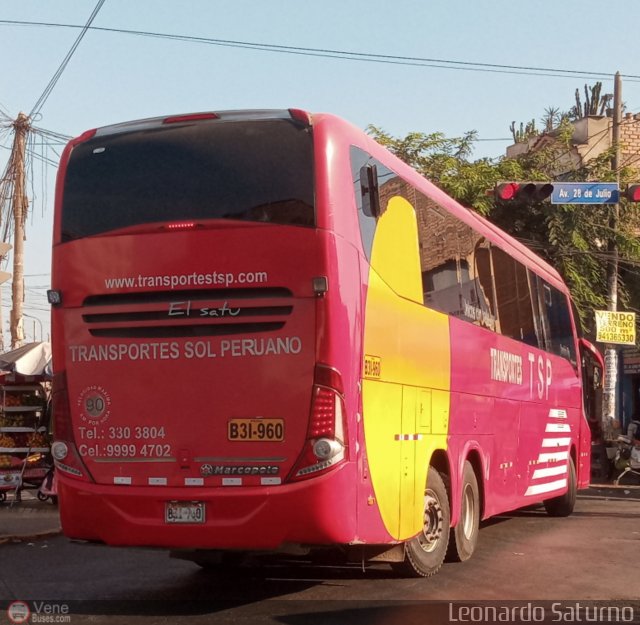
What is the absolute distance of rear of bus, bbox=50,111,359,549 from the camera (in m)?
7.33

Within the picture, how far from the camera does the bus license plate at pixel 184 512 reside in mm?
7422

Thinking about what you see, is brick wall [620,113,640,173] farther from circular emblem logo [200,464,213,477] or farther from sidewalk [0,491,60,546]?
circular emblem logo [200,464,213,477]

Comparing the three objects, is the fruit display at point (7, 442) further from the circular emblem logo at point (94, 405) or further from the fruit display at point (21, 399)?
the circular emblem logo at point (94, 405)

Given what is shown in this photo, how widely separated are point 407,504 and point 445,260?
279 cm

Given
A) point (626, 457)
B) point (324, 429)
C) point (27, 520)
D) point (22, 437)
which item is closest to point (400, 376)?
point (324, 429)

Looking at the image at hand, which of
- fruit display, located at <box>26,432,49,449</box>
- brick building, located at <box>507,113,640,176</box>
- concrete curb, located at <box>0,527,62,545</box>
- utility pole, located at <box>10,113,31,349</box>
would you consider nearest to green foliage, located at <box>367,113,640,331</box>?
brick building, located at <box>507,113,640,176</box>

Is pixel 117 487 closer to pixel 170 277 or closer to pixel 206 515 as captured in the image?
pixel 206 515

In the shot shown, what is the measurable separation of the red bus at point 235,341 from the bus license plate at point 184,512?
0.04ft

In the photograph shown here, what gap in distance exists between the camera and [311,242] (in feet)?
24.3

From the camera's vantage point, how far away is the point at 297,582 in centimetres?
902

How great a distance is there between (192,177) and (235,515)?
261 cm

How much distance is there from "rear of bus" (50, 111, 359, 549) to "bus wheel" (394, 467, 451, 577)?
1.75 meters

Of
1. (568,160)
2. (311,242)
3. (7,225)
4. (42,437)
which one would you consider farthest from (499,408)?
(568,160)

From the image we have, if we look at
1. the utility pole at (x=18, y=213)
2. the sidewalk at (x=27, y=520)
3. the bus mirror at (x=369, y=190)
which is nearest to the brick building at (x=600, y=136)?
the utility pole at (x=18, y=213)
